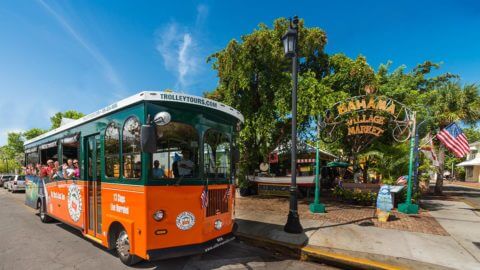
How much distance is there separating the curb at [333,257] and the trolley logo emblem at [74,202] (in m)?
4.47

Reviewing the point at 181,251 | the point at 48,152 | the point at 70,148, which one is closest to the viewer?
the point at 181,251

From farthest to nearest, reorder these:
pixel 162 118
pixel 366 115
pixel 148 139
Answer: pixel 366 115
pixel 162 118
pixel 148 139

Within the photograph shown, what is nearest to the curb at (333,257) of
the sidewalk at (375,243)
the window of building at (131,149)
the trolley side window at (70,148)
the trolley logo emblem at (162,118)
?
the sidewalk at (375,243)

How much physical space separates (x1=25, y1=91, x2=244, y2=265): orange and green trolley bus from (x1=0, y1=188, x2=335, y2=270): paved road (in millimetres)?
407

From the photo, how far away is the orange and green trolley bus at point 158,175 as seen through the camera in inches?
181

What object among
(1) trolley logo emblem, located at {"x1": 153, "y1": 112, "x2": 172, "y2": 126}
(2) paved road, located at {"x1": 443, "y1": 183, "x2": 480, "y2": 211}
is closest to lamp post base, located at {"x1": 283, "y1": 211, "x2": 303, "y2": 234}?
(1) trolley logo emblem, located at {"x1": 153, "y1": 112, "x2": 172, "y2": 126}

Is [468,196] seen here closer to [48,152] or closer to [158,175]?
[158,175]

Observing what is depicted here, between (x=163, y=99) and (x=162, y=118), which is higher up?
(x=163, y=99)

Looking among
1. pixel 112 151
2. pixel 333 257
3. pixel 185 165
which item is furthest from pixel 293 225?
pixel 112 151

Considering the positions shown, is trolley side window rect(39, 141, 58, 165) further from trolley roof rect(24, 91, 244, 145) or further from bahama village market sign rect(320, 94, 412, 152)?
bahama village market sign rect(320, 94, 412, 152)

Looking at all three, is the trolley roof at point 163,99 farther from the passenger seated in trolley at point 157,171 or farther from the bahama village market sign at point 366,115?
the bahama village market sign at point 366,115

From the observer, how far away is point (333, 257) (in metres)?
5.52

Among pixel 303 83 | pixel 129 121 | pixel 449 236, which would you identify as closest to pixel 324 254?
pixel 449 236

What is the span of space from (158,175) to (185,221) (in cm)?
96
